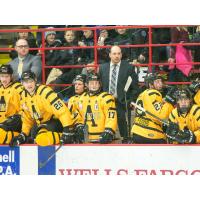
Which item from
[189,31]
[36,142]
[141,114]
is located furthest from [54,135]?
[189,31]

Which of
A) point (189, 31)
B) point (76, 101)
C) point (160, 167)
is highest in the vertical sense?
point (189, 31)

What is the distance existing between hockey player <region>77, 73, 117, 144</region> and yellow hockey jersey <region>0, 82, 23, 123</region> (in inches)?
36.5

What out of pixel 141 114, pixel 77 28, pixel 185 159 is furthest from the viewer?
pixel 77 28

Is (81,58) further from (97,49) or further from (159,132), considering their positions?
(159,132)

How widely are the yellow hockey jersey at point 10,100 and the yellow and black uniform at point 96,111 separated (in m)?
0.92

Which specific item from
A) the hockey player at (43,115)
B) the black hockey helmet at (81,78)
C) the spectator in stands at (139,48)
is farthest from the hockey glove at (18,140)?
the spectator in stands at (139,48)

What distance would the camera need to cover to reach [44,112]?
11.8 meters

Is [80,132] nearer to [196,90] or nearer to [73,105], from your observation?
[73,105]

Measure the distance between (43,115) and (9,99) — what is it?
0.60 m

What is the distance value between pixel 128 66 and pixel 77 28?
1.32 metres

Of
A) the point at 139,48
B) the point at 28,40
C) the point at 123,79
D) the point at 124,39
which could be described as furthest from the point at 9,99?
the point at 139,48

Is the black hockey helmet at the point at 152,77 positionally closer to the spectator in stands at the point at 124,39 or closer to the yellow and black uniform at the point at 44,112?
the yellow and black uniform at the point at 44,112

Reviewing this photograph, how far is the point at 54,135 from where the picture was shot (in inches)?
444

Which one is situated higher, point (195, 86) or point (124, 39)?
point (124, 39)
